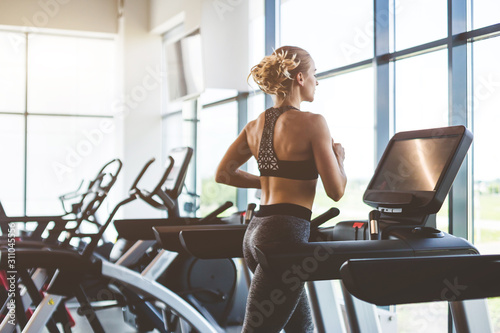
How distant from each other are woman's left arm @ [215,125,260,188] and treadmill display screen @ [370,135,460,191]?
0.47 m

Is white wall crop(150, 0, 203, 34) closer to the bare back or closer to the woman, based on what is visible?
the woman

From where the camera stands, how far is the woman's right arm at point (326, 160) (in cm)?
185

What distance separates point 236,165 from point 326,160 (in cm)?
51

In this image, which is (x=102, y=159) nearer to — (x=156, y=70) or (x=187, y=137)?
(x=156, y=70)

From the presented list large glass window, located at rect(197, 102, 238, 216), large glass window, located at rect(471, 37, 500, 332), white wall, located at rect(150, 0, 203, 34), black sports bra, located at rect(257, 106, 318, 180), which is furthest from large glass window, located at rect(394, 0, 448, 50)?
white wall, located at rect(150, 0, 203, 34)

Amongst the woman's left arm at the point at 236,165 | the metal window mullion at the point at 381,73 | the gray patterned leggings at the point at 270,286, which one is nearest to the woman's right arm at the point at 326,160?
the gray patterned leggings at the point at 270,286

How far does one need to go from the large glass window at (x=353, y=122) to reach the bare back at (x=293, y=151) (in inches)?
81.9

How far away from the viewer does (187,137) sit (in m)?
7.06

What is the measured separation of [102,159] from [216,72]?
129 inches

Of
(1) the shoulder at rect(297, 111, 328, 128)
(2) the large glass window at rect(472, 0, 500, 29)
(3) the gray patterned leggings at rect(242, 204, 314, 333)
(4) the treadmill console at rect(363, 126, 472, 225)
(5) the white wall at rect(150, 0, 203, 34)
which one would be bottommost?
(3) the gray patterned leggings at rect(242, 204, 314, 333)

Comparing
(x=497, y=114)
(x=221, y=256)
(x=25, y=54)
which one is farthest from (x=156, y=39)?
(x=221, y=256)

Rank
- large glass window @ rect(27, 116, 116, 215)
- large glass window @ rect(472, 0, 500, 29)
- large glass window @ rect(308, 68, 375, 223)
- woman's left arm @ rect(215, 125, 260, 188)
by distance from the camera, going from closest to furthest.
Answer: woman's left arm @ rect(215, 125, 260, 188) → large glass window @ rect(472, 0, 500, 29) → large glass window @ rect(308, 68, 375, 223) → large glass window @ rect(27, 116, 116, 215)

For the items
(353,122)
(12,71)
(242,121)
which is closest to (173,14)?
(242,121)

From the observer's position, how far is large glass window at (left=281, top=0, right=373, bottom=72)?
4168mm
